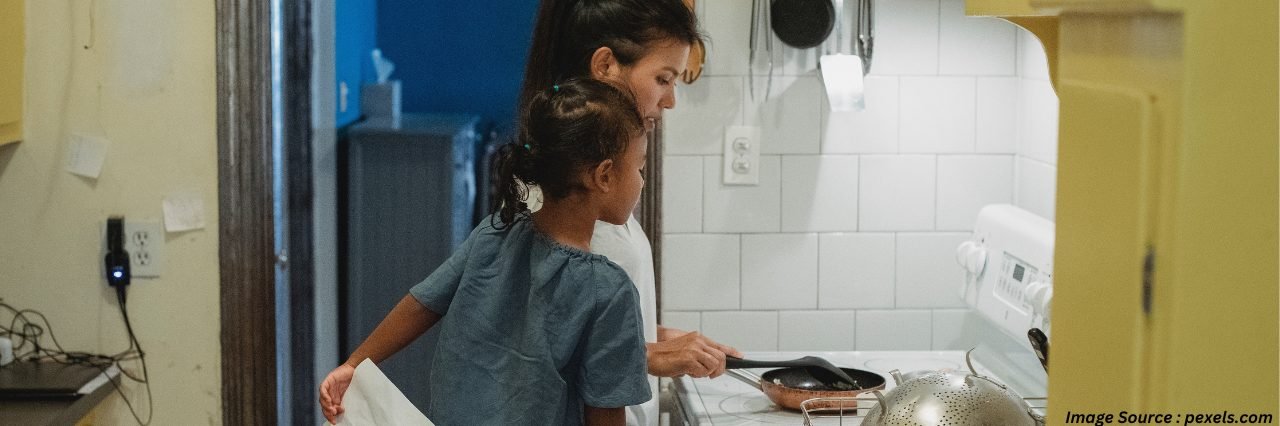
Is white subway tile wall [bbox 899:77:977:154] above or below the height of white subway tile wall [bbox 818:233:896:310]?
above

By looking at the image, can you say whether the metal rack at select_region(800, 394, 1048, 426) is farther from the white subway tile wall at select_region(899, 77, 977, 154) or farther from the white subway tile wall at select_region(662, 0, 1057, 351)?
the white subway tile wall at select_region(899, 77, 977, 154)

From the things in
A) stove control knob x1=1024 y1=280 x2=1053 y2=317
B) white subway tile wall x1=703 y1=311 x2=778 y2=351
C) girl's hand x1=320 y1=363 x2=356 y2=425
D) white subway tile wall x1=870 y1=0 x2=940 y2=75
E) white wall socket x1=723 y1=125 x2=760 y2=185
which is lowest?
white subway tile wall x1=703 y1=311 x2=778 y2=351

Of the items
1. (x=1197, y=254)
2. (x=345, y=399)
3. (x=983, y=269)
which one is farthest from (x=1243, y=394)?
(x=983, y=269)

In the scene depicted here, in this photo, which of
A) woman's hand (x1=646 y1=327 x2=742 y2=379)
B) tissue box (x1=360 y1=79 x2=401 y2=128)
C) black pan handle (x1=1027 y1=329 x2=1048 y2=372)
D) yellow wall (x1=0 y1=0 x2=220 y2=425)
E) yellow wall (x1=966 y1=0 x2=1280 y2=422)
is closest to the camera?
yellow wall (x1=966 y1=0 x2=1280 y2=422)

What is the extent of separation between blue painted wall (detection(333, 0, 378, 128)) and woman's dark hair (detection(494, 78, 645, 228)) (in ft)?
9.93

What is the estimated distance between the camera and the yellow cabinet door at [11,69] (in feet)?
7.63

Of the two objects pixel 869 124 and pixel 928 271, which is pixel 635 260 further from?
pixel 928 271

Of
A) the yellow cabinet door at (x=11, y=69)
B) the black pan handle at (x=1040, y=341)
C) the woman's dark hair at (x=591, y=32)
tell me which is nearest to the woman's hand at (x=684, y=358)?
the woman's dark hair at (x=591, y=32)

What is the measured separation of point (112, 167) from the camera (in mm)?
2473

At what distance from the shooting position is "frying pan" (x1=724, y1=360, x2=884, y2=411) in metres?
2.06

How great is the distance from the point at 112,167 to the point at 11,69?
255 mm

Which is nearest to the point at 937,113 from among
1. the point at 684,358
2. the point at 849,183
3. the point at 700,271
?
the point at 849,183

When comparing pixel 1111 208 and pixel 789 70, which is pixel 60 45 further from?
pixel 1111 208

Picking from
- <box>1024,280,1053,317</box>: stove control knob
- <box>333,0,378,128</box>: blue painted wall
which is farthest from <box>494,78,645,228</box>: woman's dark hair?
<box>333,0,378,128</box>: blue painted wall
